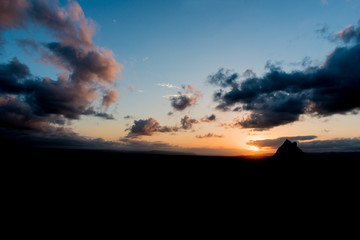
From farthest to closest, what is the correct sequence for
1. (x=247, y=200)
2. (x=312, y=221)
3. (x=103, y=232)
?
(x=247, y=200) < (x=312, y=221) < (x=103, y=232)

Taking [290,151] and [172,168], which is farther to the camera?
[172,168]

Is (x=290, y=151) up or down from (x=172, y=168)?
up

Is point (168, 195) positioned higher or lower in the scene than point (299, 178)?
lower

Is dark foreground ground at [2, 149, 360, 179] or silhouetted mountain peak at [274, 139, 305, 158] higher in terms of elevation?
silhouetted mountain peak at [274, 139, 305, 158]

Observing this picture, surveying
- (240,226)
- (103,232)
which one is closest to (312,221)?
(240,226)

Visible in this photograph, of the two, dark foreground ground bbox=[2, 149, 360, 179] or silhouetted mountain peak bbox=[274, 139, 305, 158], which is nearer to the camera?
dark foreground ground bbox=[2, 149, 360, 179]

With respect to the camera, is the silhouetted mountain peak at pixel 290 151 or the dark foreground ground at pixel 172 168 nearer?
the dark foreground ground at pixel 172 168

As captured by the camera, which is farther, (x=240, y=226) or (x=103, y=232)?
(x=240, y=226)

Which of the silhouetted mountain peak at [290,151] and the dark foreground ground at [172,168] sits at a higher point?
the silhouetted mountain peak at [290,151]

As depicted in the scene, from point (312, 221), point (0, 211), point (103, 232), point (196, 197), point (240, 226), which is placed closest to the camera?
point (103, 232)

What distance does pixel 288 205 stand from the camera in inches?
596

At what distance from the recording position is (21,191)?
828 inches

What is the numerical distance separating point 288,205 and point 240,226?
6.66 metres

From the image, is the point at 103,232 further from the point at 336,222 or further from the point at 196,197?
the point at 336,222
